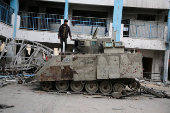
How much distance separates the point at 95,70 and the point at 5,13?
8640mm

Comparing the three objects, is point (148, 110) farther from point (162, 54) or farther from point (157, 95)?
point (162, 54)

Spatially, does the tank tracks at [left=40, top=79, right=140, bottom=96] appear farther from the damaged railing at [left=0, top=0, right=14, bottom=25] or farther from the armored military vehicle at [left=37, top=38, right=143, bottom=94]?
the damaged railing at [left=0, top=0, right=14, bottom=25]

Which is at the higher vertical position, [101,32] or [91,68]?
[101,32]

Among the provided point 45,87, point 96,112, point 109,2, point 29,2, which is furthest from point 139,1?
point 96,112

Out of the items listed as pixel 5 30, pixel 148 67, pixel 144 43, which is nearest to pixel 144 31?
pixel 144 43

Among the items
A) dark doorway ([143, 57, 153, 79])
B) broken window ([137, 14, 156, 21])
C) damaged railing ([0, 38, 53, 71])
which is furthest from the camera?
broken window ([137, 14, 156, 21])

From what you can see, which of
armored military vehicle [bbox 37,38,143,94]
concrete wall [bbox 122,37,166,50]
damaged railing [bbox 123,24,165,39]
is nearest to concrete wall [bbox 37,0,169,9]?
damaged railing [bbox 123,24,165,39]

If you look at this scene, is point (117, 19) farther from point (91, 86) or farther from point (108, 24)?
point (91, 86)

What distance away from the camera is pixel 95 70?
365 inches

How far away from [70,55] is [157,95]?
15.5ft

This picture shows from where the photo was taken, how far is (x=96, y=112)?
5.91 metres

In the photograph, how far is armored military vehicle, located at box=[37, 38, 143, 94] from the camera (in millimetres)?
9172

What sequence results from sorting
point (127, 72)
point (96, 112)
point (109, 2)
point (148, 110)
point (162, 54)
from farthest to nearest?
1. point (162, 54)
2. point (109, 2)
3. point (127, 72)
4. point (148, 110)
5. point (96, 112)

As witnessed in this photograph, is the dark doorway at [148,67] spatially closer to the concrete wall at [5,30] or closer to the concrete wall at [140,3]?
the concrete wall at [140,3]
